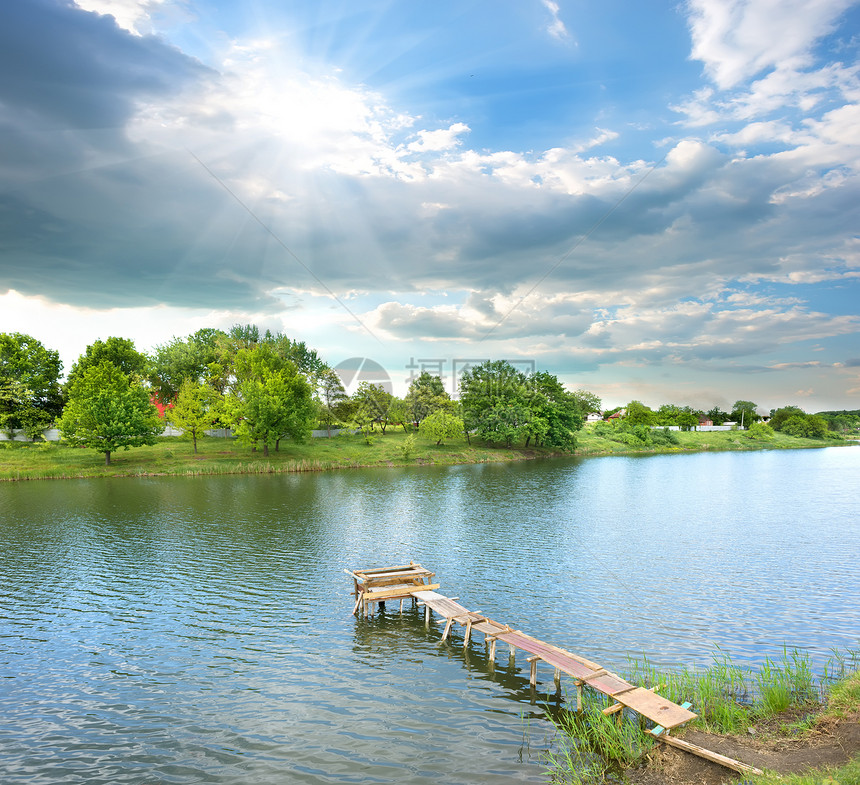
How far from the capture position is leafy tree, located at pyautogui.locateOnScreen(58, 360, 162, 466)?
2566 inches

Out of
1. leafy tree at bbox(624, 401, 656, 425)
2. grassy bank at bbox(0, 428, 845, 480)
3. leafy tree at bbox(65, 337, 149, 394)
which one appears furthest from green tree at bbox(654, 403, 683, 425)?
leafy tree at bbox(65, 337, 149, 394)

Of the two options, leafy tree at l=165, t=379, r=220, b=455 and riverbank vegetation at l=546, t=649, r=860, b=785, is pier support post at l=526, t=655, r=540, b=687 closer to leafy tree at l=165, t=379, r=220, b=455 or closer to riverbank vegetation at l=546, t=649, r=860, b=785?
riverbank vegetation at l=546, t=649, r=860, b=785

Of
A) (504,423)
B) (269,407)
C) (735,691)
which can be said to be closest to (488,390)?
(504,423)

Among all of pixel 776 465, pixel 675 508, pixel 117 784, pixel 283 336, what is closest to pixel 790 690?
pixel 117 784

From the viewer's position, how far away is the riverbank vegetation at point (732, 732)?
33.4 feet

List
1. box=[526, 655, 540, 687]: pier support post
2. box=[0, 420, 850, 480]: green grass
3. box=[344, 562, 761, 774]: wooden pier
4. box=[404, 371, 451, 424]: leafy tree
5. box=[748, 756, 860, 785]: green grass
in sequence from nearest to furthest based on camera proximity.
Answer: box=[748, 756, 860, 785]: green grass → box=[344, 562, 761, 774]: wooden pier → box=[526, 655, 540, 687]: pier support post → box=[0, 420, 850, 480]: green grass → box=[404, 371, 451, 424]: leafy tree

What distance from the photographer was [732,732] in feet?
37.8

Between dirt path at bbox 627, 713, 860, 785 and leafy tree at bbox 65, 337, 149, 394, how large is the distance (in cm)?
9248

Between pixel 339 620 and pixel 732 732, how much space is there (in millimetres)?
13422

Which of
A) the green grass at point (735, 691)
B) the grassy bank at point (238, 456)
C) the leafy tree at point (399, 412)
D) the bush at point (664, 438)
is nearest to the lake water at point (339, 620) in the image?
the green grass at point (735, 691)

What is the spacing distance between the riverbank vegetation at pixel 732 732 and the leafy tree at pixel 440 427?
74096 millimetres

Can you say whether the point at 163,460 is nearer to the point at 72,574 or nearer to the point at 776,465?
the point at 72,574

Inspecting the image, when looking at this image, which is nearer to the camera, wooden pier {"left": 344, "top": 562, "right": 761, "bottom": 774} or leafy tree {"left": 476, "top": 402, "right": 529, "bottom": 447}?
wooden pier {"left": 344, "top": 562, "right": 761, "bottom": 774}

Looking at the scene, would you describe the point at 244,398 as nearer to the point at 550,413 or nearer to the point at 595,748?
the point at 550,413
